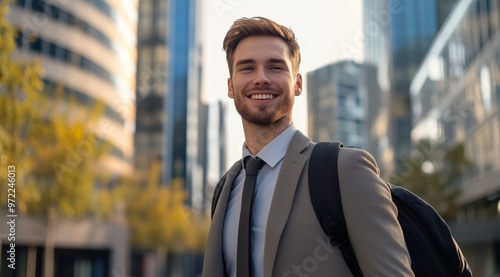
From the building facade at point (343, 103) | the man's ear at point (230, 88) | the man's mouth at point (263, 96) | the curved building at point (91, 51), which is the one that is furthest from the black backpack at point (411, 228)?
the building facade at point (343, 103)

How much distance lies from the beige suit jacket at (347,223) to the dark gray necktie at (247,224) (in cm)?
12

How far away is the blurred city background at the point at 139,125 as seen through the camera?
16719mm

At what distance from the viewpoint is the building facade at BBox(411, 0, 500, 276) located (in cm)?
3058

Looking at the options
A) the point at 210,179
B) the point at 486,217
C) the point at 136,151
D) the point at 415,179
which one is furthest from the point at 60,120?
the point at 210,179

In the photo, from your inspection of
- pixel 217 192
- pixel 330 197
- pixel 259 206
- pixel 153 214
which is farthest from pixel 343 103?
pixel 330 197

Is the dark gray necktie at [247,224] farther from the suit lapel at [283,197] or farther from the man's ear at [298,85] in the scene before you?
the man's ear at [298,85]

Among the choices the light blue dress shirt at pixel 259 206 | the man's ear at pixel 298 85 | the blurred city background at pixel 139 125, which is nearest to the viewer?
the light blue dress shirt at pixel 259 206

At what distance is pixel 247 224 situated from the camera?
7.72ft

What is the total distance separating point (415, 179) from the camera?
120ft

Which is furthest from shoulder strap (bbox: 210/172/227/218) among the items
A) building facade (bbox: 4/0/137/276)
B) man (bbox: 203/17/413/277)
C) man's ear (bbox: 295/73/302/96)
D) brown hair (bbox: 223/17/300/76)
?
building facade (bbox: 4/0/137/276)

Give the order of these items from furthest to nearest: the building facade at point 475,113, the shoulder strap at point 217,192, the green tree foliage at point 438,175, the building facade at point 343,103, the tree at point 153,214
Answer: the building facade at point 343,103, the tree at point 153,214, the green tree foliage at point 438,175, the building facade at point 475,113, the shoulder strap at point 217,192

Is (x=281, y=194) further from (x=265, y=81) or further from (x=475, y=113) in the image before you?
(x=475, y=113)

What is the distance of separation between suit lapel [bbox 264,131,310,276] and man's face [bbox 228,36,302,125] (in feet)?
0.49

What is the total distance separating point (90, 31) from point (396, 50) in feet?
162
